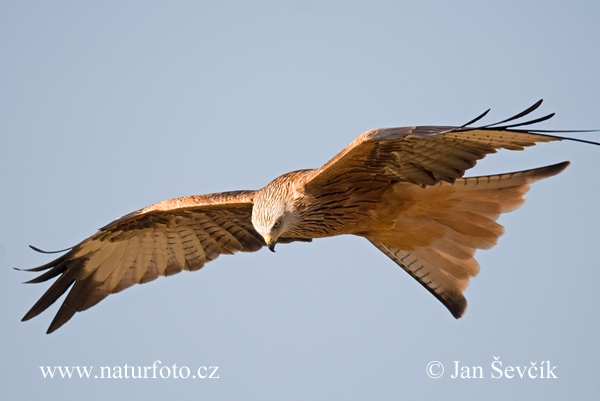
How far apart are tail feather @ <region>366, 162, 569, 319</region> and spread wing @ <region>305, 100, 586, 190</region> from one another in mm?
572

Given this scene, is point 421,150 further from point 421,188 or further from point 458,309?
point 458,309

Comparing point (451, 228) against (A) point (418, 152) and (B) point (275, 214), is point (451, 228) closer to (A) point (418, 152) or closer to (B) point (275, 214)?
(A) point (418, 152)

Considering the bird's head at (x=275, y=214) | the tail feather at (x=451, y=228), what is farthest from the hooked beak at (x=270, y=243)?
the tail feather at (x=451, y=228)

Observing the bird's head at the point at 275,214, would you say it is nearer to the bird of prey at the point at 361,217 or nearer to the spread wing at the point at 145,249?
the bird of prey at the point at 361,217

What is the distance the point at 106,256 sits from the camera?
9086 millimetres

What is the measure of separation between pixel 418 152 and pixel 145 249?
3832mm

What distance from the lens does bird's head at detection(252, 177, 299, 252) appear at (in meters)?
7.40

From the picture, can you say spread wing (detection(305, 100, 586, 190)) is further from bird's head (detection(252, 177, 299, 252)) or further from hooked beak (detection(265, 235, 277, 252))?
hooked beak (detection(265, 235, 277, 252))

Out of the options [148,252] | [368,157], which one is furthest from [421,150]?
[148,252]

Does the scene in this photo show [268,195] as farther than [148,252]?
No

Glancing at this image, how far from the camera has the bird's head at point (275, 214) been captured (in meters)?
7.40

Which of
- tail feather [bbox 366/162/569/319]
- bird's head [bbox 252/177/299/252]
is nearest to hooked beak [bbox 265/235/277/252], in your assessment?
bird's head [bbox 252/177/299/252]

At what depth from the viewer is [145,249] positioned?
361 inches

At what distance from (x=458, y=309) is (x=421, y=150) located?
2.44m
